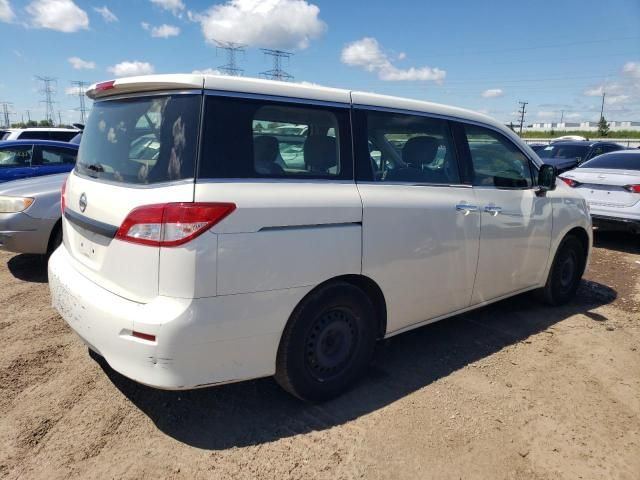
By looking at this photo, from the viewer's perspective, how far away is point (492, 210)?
385cm

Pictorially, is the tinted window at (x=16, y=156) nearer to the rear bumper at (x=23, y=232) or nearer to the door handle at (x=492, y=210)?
the rear bumper at (x=23, y=232)

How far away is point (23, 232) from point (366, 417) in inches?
168

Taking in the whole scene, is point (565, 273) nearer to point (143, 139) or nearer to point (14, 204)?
point (143, 139)

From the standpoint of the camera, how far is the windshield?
1303 centimetres

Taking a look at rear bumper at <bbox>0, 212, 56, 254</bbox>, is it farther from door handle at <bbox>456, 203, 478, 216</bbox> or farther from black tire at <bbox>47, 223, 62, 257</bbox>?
door handle at <bbox>456, 203, 478, 216</bbox>

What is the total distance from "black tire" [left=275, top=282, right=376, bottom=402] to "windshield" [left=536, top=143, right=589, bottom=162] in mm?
11884

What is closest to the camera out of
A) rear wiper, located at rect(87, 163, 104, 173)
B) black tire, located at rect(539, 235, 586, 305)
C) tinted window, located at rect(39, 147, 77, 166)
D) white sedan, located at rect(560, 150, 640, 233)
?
rear wiper, located at rect(87, 163, 104, 173)

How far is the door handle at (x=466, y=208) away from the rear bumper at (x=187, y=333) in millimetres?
1489

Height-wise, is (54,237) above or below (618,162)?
below

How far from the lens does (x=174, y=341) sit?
2391 millimetres

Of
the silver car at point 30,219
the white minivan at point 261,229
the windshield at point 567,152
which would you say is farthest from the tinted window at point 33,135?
the windshield at point 567,152

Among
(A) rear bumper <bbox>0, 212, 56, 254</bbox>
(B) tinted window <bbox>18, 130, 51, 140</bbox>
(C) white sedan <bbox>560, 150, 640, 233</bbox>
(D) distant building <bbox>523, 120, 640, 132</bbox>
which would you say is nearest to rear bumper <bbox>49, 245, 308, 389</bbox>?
(A) rear bumper <bbox>0, 212, 56, 254</bbox>

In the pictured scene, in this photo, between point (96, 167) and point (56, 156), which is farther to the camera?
point (56, 156)

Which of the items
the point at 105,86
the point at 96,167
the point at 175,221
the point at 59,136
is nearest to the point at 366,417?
the point at 175,221
